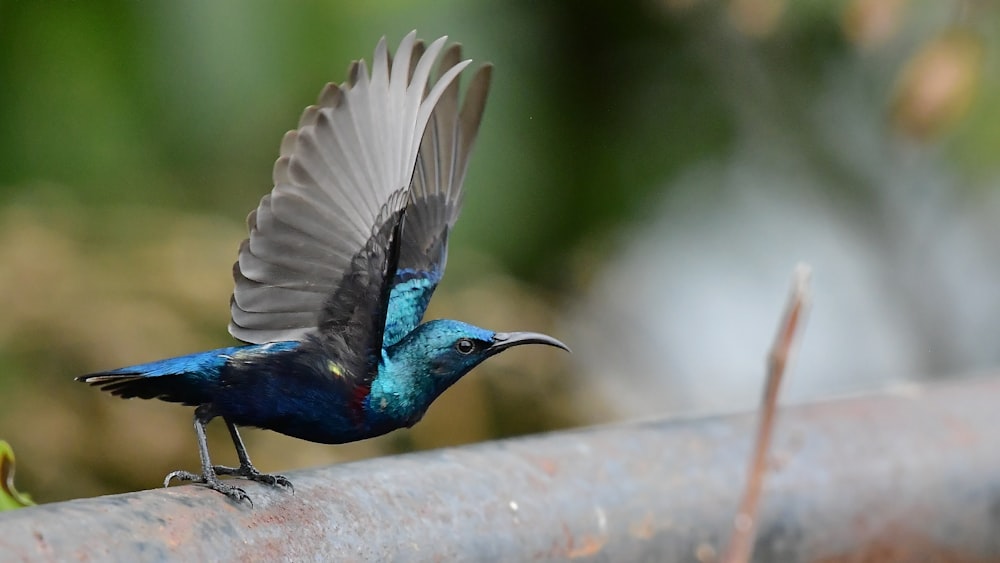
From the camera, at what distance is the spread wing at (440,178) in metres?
2.50

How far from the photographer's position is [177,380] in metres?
2.08

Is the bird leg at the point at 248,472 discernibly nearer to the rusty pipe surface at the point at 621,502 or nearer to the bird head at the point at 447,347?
the rusty pipe surface at the point at 621,502

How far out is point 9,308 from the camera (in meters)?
3.81

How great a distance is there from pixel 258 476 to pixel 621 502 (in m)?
0.62

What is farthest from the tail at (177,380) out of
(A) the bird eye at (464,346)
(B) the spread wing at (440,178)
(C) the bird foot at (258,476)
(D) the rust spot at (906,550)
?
(D) the rust spot at (906,550)

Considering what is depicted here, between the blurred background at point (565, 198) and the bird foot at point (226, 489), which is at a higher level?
the blurred background at point (565, 198)

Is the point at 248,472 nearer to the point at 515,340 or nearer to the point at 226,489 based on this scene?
the point at 226,489

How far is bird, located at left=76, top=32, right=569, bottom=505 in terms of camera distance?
6.59 feet

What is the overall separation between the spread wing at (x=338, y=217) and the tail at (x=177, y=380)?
0.10 m

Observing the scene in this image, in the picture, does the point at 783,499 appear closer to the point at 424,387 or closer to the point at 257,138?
the point at 424,387

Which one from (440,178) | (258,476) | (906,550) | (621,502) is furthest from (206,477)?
(906,550)

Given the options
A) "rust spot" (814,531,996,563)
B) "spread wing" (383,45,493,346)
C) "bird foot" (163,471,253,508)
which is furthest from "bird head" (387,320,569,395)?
"rust spot" (814,531,996,563)

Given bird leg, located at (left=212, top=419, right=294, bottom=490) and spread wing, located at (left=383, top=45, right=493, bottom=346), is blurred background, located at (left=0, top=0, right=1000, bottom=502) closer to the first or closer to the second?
spread wing, located at (left=383, top=45, right=493, bottom=346)

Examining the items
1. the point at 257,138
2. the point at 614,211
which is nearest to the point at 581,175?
the point at 614,211
